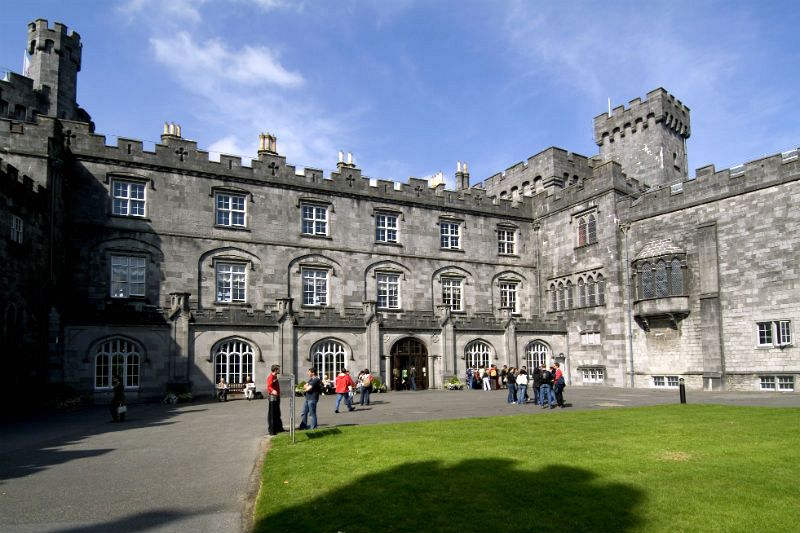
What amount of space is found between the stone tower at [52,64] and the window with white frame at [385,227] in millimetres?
20857

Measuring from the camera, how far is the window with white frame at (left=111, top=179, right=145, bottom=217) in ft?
102

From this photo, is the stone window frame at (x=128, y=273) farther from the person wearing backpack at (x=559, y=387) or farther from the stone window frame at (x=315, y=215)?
the person wearing backpack at (x=559, y=387)

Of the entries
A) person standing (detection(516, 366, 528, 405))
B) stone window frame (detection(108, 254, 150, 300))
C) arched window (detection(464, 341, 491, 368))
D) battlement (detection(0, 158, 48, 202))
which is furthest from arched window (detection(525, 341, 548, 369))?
battlement (detection(0, 158, 48, 202))

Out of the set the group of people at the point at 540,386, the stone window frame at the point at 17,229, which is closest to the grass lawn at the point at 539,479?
the group of people at the point at 540,386

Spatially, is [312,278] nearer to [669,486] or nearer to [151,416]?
[151,416]

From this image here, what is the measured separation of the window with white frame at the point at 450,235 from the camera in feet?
129

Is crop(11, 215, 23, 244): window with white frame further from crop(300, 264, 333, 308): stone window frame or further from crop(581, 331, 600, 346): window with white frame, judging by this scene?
crop(581, 331, 600, 346): window with white frame

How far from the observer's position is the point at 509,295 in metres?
40.9

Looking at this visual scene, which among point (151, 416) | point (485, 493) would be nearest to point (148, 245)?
point (151, 416)

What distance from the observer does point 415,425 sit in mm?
16750

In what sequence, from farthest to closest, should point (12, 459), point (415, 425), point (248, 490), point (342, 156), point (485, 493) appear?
point (342, 156) < point (415, 425) < point (12, 459) < point (248, 490) < point (485, 493)

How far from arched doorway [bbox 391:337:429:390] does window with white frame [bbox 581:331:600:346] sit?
32.5 feet

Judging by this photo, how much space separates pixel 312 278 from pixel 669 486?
27337mm

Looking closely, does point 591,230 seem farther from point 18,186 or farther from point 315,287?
point 18,186
